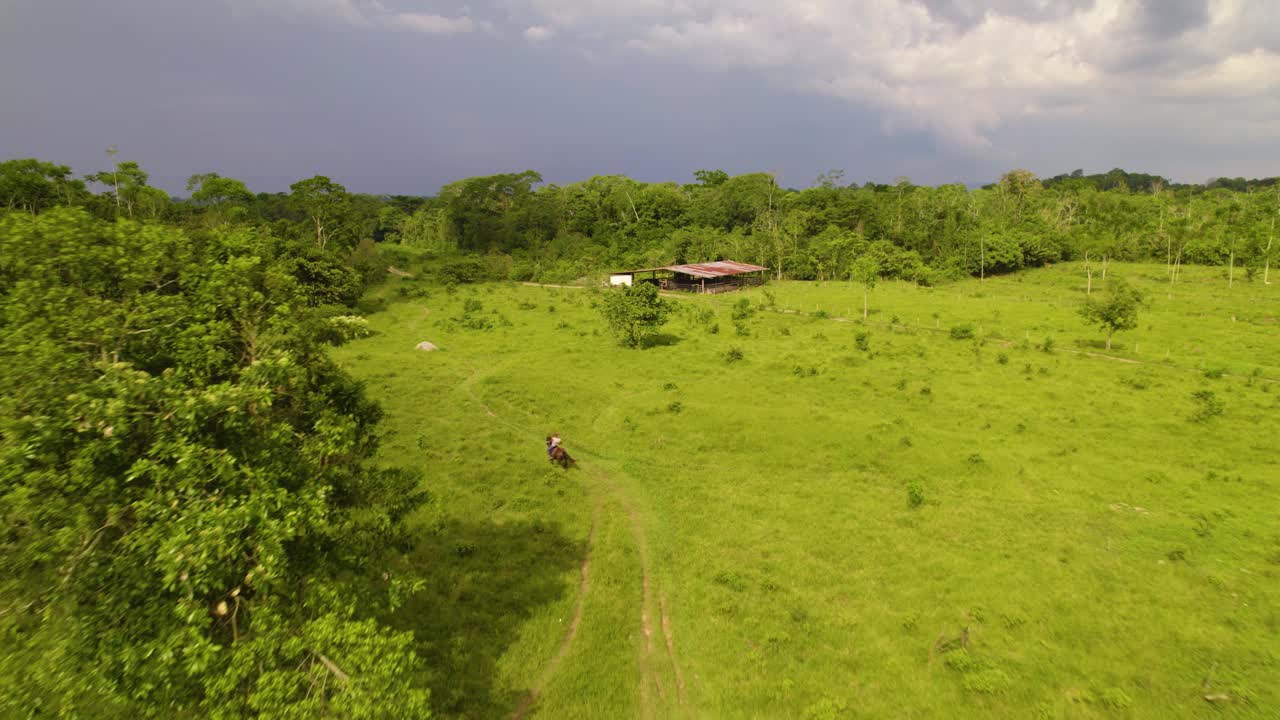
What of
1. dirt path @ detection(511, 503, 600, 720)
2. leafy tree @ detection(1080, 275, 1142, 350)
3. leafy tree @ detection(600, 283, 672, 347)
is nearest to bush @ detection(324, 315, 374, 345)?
dirt path @ detection(511, 503, 600, 720)

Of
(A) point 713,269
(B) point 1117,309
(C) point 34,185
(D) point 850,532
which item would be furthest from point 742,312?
(C) point 34,185

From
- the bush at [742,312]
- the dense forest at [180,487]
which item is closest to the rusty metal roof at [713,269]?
the bush at [742,312]

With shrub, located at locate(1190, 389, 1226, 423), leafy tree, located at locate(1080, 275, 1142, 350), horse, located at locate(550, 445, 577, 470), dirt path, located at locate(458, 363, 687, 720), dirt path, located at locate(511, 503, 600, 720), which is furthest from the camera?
leafy tree, located at locate(1080, 275, 1142, 350)

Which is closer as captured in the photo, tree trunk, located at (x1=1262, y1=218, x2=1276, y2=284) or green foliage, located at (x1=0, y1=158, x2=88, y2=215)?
green foliage, located at (x1=0, y1=158, x2=88, y2=215)

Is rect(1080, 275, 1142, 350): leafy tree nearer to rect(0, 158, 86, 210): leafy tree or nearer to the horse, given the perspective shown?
the horse

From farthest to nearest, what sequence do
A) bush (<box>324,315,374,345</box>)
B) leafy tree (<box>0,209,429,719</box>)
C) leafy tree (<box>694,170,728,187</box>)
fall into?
1. leafy tree (<box>694,170,728,187</box>)
2. bush (<box>324,315,374,345</box>)
3. leafy tree (<box>0,209,429,719</box>)

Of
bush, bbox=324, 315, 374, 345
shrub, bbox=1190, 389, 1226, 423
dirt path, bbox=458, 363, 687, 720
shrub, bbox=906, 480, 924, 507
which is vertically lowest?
dirt path, bbox=458, 363, 687, 720
